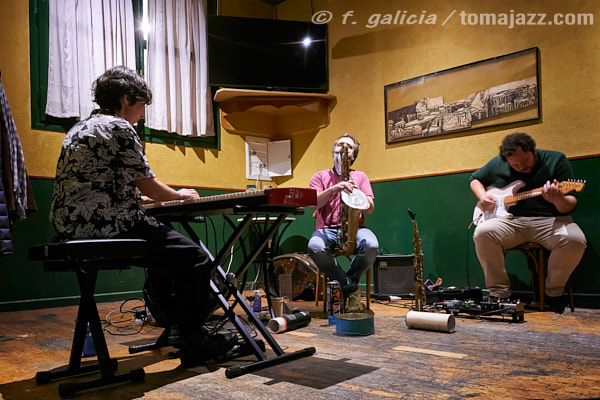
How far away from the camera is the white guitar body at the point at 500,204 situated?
3.81 meters

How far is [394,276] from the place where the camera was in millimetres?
4535

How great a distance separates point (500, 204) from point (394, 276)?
1.21 m

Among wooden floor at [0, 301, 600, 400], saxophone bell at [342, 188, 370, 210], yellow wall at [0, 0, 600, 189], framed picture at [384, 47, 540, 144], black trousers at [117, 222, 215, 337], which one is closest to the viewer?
wooden floor at [0, 301, 600, 400]

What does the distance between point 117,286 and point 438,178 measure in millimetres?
3381

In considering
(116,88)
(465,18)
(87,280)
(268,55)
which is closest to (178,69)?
(268,55)

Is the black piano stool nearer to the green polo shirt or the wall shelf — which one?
the green polo shirt

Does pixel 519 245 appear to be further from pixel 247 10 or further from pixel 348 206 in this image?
pixel 247 10

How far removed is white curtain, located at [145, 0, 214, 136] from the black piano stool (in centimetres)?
338

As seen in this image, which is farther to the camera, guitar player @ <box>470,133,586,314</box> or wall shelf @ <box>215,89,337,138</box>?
wall shelf @ <box>215,89,337,138</box>

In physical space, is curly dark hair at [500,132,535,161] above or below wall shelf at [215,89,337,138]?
below

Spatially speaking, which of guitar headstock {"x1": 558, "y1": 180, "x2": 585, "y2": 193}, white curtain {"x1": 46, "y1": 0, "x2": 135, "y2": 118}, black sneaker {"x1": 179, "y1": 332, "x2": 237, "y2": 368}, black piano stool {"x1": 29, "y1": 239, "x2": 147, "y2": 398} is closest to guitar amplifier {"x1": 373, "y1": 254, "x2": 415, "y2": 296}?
guitar headstock {"x1": 558, "y1": 180, "x2": 585, "y2": 193}

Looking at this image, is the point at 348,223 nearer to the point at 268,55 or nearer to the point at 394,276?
the point at 394,276

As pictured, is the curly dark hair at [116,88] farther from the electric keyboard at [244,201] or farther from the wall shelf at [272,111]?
the wall shelf at [272,111]

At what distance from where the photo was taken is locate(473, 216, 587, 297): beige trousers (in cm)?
352
